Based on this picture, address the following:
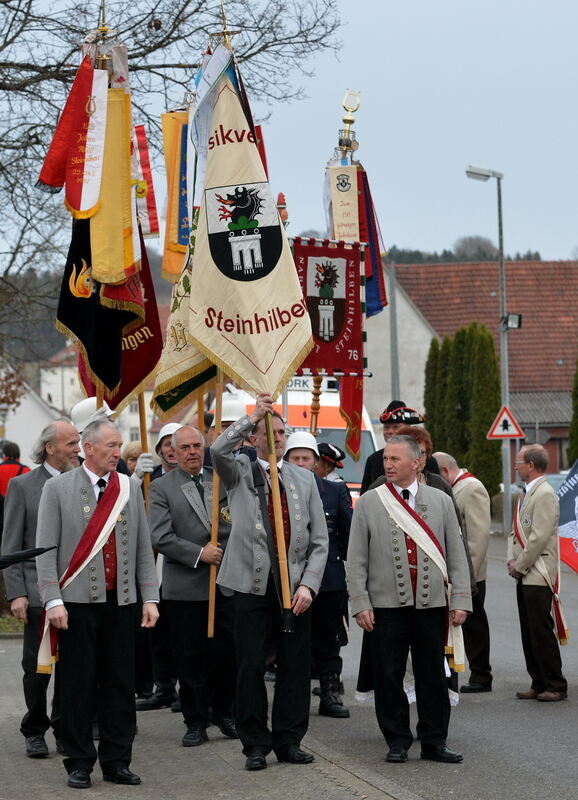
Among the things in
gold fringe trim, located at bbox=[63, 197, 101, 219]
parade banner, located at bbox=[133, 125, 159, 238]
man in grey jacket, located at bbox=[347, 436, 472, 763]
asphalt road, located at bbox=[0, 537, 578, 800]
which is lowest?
asphalt road, located at bbox=[0, 537, 578, 800]

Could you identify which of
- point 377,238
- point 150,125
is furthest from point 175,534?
point 150,125

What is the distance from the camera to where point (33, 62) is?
15305 mm

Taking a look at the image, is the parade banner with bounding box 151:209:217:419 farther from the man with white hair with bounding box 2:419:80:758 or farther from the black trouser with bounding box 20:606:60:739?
the black trouser with bounding box 20:606:60:739

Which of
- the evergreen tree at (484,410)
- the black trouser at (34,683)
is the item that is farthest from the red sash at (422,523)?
the evergreen tree at (484,410)

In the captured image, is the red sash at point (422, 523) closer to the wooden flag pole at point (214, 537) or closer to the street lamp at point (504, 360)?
the wooden flag pole at point (214, 537)

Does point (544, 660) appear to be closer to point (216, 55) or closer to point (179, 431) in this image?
point (179, 431)

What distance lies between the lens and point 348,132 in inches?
577

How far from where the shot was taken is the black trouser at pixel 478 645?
11.3 m

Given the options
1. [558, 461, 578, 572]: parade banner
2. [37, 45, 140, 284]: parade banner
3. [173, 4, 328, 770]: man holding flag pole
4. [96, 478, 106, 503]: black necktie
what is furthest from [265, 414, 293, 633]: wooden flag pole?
[558, 461, 578, 572]: parade banner

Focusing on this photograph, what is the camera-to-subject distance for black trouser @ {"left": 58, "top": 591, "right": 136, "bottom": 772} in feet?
25.5

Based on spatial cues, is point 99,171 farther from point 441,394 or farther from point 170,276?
point 441,394

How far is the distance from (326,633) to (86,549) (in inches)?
121

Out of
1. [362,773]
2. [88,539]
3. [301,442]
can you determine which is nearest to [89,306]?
[301,442]

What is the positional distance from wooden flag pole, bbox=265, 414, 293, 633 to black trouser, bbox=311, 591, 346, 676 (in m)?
2.22
